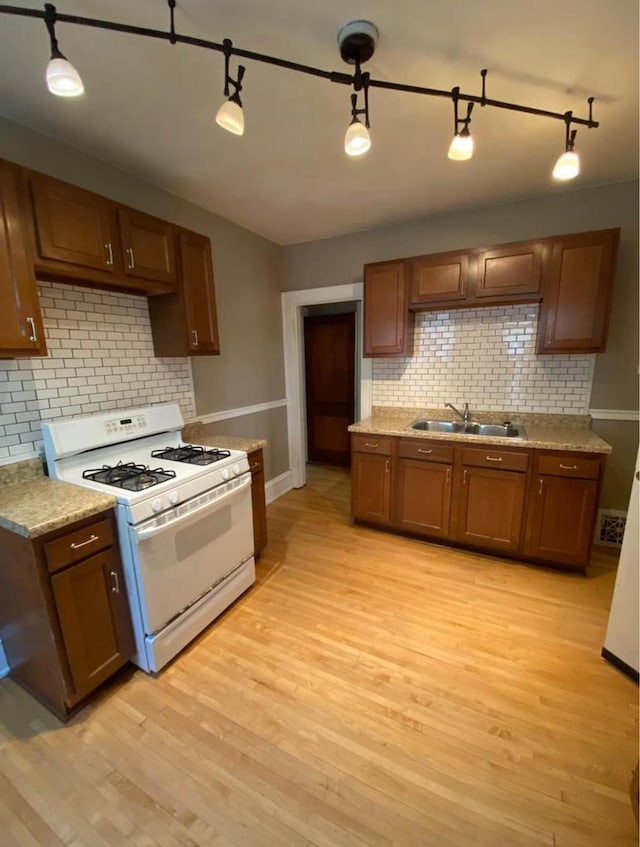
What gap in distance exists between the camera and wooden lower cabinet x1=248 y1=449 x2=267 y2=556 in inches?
97.2

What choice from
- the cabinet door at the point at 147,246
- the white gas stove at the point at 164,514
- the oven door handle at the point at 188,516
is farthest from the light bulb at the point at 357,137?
the oven door handle at the point at 188,516

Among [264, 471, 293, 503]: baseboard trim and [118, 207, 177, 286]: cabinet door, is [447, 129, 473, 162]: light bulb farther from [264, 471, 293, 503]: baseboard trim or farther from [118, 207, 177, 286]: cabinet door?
[264, 471, 293, 503]: baseboard trim

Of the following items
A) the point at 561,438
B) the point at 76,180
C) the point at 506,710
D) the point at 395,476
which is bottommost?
the point at 506,710

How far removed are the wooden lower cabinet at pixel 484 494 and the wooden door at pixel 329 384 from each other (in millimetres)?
1967

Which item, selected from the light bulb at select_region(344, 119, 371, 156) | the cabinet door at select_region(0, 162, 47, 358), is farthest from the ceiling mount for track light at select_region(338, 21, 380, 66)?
the cabinet door at select_region(0, 162, 47, 358)

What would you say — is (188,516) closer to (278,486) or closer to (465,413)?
(278,486)

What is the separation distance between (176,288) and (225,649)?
83.6 inches

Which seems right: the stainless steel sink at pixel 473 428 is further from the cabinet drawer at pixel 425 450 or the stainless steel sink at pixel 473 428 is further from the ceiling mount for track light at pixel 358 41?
the ceiling mount for track light at pixel 358 41

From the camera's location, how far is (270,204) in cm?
266

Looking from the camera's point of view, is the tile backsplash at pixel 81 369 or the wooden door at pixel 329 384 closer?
the tile backsplash at pixel 81 369

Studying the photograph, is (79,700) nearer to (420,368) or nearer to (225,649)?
(225,649)

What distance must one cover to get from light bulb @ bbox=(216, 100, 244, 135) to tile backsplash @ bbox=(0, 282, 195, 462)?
1.34m

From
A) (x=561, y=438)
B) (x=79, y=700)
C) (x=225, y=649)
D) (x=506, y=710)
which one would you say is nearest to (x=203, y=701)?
(x=225, y=649)

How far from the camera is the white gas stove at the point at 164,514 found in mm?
1600
